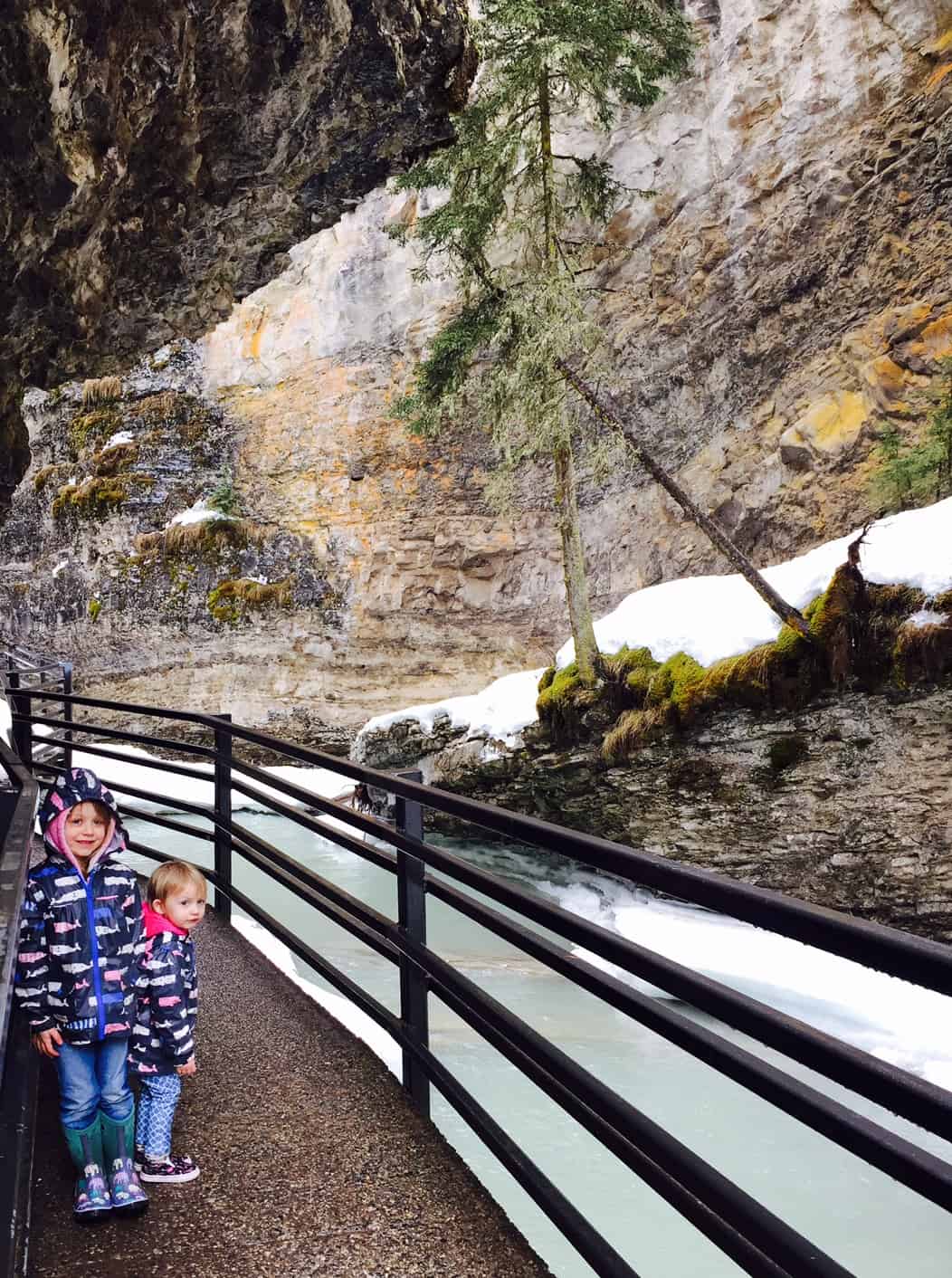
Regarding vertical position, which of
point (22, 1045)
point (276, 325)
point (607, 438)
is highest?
point (276, 325)

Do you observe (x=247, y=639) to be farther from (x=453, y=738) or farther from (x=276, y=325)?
(x=453, y=738)

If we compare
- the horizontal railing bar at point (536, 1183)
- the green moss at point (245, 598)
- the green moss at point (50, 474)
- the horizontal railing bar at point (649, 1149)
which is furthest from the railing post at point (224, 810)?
the green moss at point (50, 474)

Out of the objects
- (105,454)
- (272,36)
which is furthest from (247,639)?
(272,36)

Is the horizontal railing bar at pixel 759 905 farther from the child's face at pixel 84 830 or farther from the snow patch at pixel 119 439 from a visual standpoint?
the snow patch at pixel 119 439

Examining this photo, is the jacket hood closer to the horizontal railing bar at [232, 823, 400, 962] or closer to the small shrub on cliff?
the horizontal railing bar at [232, 823, 400, 962]

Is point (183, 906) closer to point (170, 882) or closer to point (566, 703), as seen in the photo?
point (170, 882)

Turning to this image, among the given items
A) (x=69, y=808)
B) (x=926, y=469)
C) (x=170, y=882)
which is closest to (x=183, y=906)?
(x=170, y=882)

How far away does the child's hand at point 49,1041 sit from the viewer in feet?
7.50

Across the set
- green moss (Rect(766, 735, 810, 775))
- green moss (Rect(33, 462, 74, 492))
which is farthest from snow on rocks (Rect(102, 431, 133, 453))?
green moss (Rect(766, 735, 810, 775))

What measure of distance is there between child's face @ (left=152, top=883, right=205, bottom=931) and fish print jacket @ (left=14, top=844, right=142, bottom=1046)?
0.45 ft

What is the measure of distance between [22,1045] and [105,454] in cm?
2815

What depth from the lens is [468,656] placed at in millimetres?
23984

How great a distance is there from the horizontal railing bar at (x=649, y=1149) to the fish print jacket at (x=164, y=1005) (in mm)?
806

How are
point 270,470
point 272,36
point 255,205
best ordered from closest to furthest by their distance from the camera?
A: 1. point 272,36
2. point 255,205
3. point 270,470
